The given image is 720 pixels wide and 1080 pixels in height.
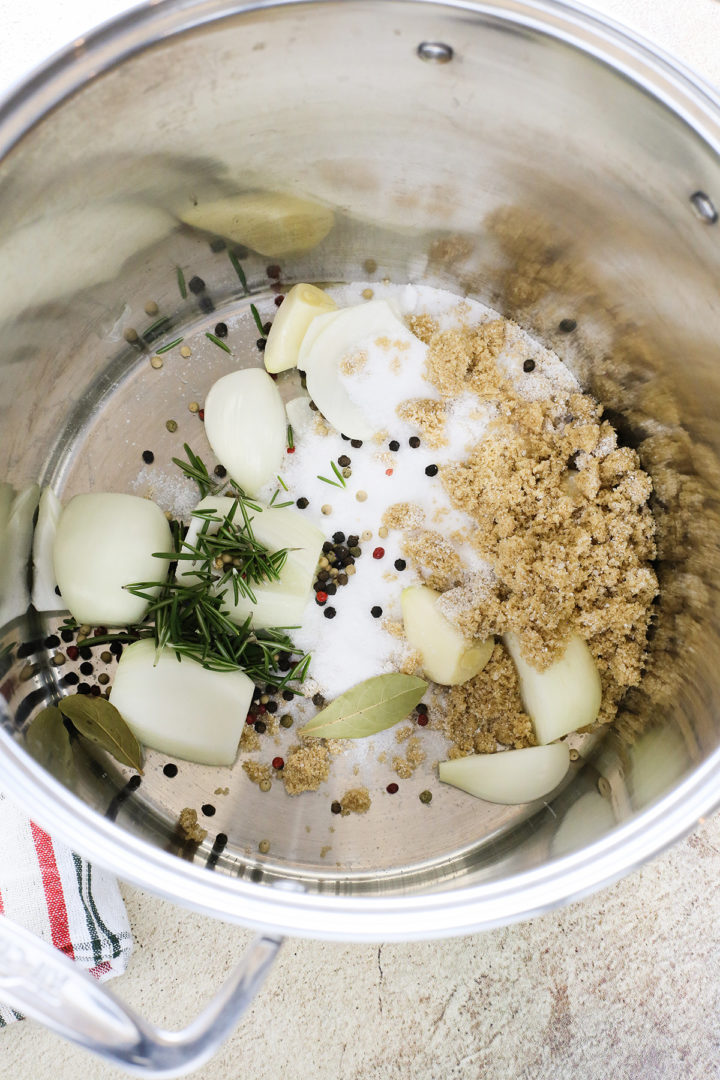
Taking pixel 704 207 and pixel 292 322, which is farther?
pixel 292 322

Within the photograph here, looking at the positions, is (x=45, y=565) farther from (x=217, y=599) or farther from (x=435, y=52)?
(x=435, y=52)

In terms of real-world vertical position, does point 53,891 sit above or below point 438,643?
below

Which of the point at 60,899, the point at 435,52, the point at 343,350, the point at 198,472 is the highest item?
the point at 435,52

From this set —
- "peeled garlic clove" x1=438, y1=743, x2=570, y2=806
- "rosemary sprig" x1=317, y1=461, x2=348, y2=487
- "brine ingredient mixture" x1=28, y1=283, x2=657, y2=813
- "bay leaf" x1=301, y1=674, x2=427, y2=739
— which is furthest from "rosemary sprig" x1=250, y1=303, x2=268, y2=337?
"peeled garlic clove" x1=438, y1=743, x2=570, y2=806

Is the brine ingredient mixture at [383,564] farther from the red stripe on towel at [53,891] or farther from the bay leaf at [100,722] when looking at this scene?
the red stripe on towel at [53,891]

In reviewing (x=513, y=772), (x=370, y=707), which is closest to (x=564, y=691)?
(x=513, y=772)

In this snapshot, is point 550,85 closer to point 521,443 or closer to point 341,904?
point 521,443

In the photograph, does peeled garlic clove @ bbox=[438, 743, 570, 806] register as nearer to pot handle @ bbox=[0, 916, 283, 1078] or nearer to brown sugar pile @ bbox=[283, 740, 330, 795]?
brown sugar pile @ bbox=[283, 740, 330, 795]

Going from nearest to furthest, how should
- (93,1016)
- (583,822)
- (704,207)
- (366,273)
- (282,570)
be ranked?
1. (93,1016)
2. (704,207)
3. (583,822)
4. (282,570)
5. (366,273)

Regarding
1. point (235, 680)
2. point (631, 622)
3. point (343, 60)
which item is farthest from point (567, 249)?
point (235, 680)
